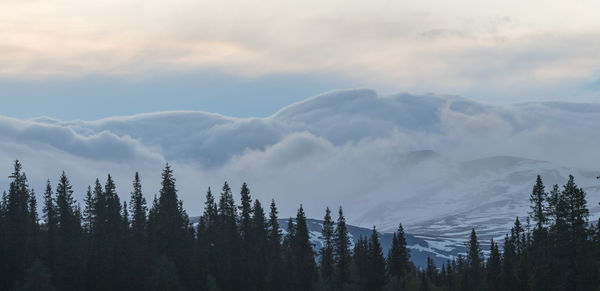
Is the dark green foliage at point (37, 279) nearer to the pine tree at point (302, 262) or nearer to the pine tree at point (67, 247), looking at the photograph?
the pine tree at point (67, 247)

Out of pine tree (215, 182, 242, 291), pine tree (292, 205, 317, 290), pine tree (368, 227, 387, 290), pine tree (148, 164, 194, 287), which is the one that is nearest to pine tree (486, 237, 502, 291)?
pine tree (368, 227, 387, 290)

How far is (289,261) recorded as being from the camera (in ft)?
453

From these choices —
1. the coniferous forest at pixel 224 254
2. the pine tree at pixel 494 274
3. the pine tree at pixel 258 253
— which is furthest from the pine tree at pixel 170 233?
the pine tree at pixel 494 274

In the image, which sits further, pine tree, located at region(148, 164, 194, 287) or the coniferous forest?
pine tree, located at region(148, 164, 194, 287)

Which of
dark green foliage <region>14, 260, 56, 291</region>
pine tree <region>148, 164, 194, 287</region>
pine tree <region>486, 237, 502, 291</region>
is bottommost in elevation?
pine tree <region>486, 237, 502, 291</region>

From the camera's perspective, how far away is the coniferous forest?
116 m

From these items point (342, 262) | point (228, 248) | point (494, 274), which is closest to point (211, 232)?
point (228, 248)

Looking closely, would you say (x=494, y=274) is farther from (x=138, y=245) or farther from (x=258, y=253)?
(x=138, y=245)

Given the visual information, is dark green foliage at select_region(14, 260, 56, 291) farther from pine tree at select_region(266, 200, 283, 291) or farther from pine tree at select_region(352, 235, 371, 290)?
pine tree at select_region(352, 235, 371, 290)

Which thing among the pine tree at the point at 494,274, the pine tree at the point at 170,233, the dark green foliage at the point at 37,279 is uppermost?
the pine tree at the point at 170,233

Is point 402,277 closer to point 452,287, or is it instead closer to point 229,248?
point 452,287

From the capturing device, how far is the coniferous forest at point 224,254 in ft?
380

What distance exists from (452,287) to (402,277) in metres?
9.47

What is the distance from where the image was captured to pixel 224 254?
139 m
